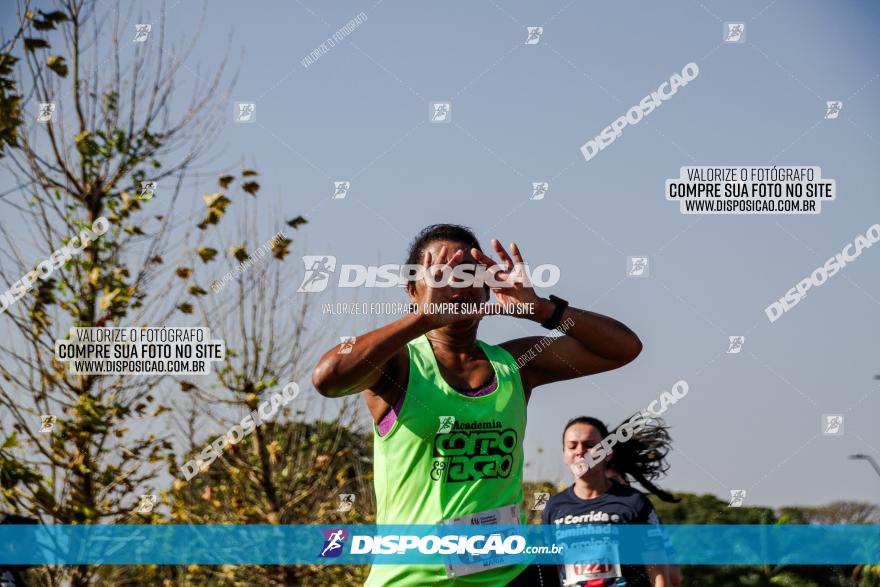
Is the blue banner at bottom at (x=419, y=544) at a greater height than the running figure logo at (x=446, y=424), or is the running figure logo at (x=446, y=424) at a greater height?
the running figure logo at (x=446, y=424)

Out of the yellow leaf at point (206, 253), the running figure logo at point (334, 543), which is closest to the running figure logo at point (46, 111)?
the yellow leaf at point (206, 253)

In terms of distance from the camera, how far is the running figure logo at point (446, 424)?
3.69 metres

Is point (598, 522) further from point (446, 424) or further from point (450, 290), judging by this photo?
point (450, 290)

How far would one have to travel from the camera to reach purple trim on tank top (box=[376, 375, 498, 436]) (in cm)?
372

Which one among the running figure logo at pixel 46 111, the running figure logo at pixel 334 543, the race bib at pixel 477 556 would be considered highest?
the running figure logo at pixel 46 111

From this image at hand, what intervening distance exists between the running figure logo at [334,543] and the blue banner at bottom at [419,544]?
12 mm

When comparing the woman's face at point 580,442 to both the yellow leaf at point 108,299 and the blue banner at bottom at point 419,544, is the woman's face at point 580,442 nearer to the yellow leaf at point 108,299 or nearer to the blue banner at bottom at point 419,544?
the blue banner at bottom at point 419,544

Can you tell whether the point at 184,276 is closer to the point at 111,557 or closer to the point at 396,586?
the point at 111,557

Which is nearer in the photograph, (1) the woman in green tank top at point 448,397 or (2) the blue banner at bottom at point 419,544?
(1) the woman in green tank top at point 448,397

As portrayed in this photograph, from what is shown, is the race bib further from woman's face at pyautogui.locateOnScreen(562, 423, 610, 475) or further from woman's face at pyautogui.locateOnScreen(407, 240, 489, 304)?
woman's face at pyautogui.locateOnScreen(562, 423, 610, 475)

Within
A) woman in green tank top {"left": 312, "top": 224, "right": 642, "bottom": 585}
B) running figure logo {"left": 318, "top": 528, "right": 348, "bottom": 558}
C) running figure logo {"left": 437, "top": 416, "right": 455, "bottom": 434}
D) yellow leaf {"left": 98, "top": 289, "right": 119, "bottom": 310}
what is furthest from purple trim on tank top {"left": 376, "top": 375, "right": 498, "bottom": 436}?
running figure logo {"left": 318, "top": 528, "right": 348, "bottom": 558}

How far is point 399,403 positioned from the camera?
372 centimetres

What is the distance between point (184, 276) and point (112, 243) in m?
0.60

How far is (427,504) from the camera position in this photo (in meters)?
3.69
